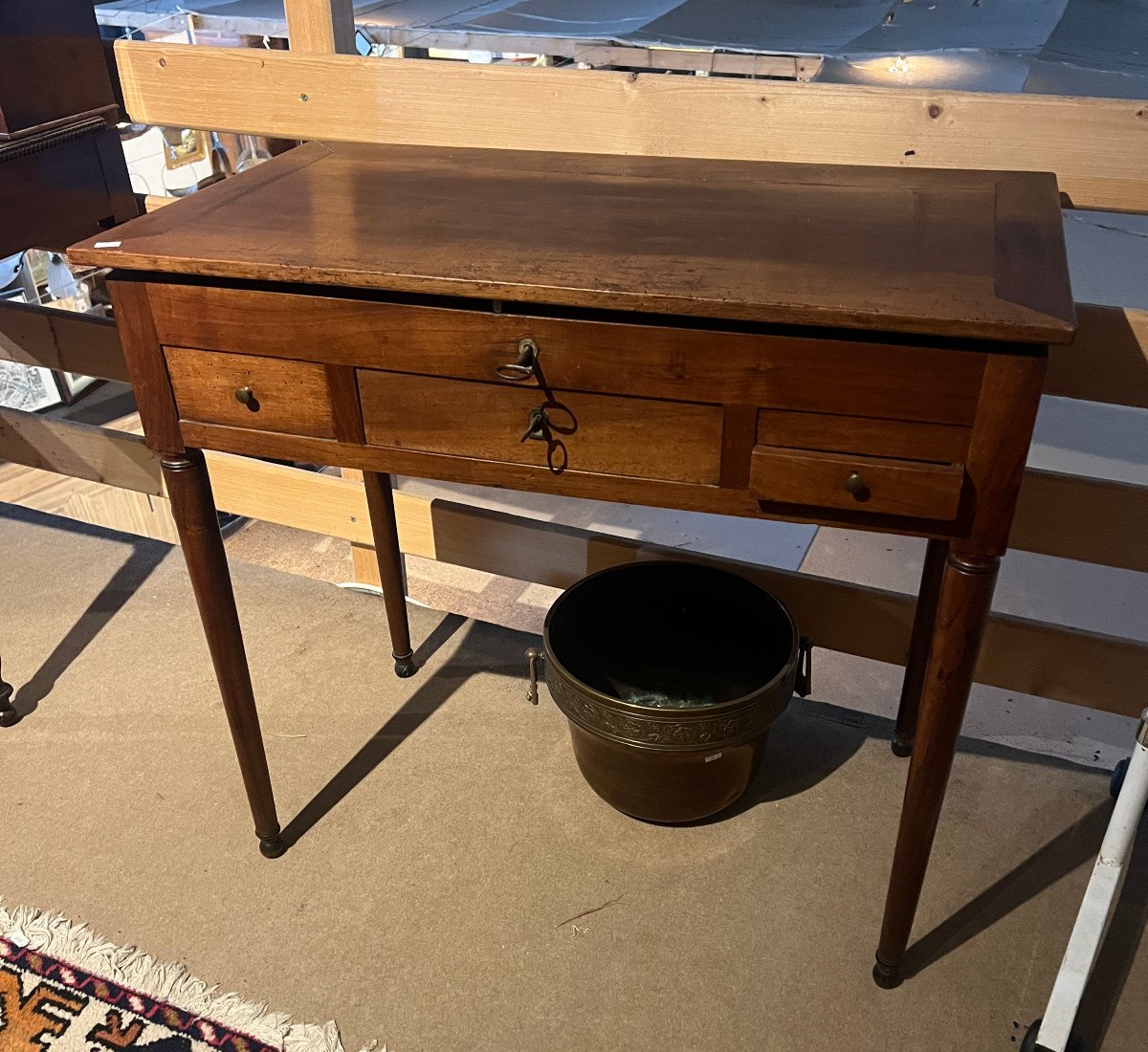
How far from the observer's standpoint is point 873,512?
96 centimetres

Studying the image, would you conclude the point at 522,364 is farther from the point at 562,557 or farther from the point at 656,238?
the point at 562,557

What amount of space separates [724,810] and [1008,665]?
1.52ft

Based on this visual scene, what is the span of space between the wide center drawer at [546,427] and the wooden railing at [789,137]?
0.59 meters

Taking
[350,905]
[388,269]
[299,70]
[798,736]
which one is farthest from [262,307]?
[798,736]

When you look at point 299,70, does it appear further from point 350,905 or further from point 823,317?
point 350,905

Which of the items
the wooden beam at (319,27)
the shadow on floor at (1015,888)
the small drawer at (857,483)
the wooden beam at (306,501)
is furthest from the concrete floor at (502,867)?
the wooden beam at (319,27)

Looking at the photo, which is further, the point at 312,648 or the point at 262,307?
the point at 312,648

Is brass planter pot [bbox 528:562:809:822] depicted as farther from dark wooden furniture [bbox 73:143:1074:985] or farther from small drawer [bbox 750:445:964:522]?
small drawer [bbox 750:445:964:522]

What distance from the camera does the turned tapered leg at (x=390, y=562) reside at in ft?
5.49

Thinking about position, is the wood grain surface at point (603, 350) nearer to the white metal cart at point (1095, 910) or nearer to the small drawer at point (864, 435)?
the small drawer at point (864, 435)

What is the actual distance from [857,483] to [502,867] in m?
0.81

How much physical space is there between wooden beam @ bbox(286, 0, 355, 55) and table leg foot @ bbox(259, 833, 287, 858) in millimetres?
1122

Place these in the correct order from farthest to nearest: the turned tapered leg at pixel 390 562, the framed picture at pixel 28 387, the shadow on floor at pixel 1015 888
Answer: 1. the framed picture at pixel 28 387
2. the turned tapered leg at pixel 390 562
3. the shadow on floor at pixel 1015 888

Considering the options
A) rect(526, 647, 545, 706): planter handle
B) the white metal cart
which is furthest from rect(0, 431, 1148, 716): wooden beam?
the white metal cart
